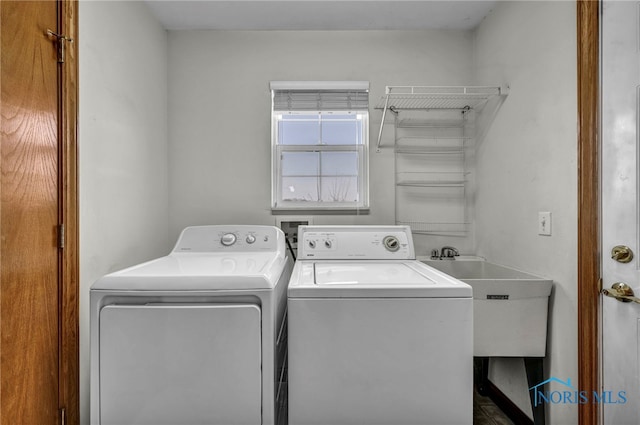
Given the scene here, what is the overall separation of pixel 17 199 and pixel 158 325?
0.67 m

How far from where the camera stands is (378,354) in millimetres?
1199

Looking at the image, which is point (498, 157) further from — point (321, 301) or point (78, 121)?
point (78, 121)

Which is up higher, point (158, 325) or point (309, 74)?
point (309, 74)

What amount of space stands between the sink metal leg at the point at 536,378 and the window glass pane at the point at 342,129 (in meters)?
1.60

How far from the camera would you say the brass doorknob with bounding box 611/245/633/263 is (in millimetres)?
1199

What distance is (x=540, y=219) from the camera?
1647 mm

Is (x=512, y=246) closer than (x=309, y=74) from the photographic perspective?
Yes

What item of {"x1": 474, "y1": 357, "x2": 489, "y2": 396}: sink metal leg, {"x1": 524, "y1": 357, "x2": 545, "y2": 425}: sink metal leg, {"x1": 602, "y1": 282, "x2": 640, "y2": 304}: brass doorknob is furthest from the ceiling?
{"x1": 474, "y1": 357, "x2": 489, "y2": 396}: sink metal leg

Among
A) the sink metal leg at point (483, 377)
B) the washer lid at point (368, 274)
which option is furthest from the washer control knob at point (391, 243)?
the sink metal leg at point (483, 377)

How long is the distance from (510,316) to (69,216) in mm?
1944

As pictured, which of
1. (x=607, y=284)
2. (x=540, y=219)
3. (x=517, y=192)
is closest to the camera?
(x=607, y=284)

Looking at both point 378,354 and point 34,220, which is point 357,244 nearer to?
point 378,354

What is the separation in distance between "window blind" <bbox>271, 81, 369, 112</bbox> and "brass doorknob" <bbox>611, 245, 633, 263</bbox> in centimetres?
158

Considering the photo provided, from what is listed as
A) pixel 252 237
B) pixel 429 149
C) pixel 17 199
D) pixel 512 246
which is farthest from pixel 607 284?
pixel 17 199
